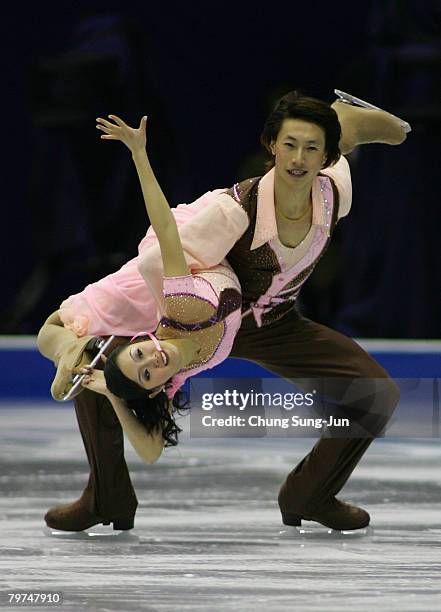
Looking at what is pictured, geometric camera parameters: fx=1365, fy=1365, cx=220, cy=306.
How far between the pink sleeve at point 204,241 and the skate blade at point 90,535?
2.53 ft

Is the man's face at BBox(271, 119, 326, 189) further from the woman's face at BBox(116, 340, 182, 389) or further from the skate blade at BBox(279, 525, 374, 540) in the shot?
the skate blade at BBox(279, 525, 374, 540)

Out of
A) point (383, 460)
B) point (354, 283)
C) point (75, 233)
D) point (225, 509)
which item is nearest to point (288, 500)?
point (225, 509)

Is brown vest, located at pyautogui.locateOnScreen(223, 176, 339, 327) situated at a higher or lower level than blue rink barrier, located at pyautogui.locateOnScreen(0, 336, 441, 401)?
higher

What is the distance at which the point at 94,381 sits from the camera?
341 centimetres

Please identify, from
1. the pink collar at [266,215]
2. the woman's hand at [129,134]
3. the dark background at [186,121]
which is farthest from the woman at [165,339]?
the dark background at [186,121]

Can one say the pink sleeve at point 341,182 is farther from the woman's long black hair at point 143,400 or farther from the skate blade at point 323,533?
the skate blade at point 323,533

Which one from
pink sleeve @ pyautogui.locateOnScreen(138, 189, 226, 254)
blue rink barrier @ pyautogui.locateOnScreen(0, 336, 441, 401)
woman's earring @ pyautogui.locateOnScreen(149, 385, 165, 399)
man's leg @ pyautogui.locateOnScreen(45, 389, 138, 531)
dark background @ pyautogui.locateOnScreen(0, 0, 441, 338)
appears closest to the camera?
woman's earring @ pyautogui.locateOnScreen(149, 385, 165, 399)

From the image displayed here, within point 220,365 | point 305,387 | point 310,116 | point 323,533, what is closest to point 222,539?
point 323,533

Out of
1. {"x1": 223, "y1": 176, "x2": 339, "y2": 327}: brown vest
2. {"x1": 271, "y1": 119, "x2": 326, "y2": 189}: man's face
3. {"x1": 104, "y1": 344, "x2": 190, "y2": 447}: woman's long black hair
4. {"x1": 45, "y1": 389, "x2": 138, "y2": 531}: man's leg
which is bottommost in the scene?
{"x1": 45, "y1": 389, "x2": 138, "y2": 531}: man's leg

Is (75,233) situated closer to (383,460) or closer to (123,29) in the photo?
(123,29)

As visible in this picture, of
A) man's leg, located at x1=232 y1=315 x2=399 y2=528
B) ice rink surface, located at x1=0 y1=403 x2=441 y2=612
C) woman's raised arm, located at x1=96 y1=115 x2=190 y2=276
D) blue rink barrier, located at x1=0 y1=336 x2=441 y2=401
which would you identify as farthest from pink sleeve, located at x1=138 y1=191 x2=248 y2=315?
blue rink barrier, located at x1=0 y1=336 x2=441 y2=401

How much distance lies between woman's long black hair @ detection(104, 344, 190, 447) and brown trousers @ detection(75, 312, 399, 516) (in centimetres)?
35

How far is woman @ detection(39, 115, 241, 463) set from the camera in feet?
10.6

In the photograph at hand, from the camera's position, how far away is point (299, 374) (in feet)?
13.0
